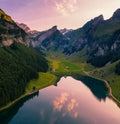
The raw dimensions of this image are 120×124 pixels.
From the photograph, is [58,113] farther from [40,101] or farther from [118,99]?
[118,99]

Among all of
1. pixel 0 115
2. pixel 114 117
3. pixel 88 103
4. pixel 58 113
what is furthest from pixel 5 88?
pixel 114 117

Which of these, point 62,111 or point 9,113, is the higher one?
point 62,111

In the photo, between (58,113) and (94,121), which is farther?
(58,113)

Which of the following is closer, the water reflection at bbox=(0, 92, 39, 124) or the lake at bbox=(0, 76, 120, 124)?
the lake at bbox=(0, 76, 120, 124)

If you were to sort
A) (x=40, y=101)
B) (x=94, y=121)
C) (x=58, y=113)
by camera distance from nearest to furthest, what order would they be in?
(x=94, y=121)
(x=58, y=113)
(x=40, y=101)

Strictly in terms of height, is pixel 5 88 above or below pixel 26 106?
above

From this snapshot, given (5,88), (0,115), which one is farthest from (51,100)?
(0,115)

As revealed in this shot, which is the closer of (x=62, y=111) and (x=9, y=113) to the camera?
(x=9, y=113)

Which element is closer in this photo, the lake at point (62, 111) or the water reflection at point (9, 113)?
the lake at point (62, 111)

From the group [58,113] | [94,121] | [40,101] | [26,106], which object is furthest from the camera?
[40,101]

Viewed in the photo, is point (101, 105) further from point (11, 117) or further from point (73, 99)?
point (11, 117)
